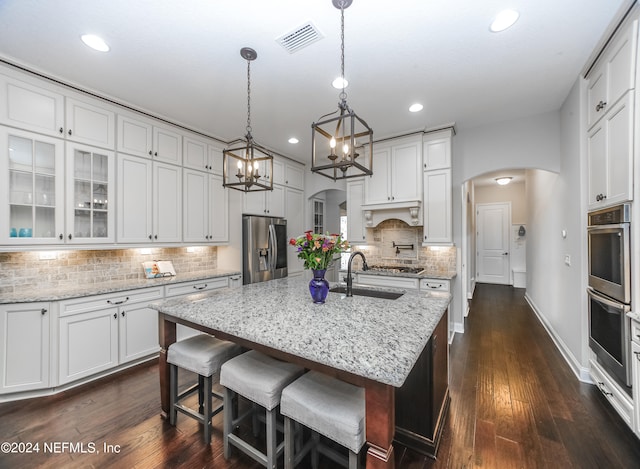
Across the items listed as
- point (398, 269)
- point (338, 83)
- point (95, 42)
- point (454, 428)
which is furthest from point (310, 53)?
point (454, 428)

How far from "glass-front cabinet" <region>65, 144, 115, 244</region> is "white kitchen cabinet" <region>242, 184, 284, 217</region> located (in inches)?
67.1

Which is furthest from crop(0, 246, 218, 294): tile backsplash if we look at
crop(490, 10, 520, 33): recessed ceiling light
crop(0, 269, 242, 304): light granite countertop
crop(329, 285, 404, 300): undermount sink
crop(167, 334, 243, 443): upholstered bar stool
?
crop(490, 10, 520, 33): recessed ceiling light

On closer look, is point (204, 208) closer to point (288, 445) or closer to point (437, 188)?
point (288, 445)

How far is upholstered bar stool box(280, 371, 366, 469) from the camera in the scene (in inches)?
48.4

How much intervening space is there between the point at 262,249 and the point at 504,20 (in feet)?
12.3

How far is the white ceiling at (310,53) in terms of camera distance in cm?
182

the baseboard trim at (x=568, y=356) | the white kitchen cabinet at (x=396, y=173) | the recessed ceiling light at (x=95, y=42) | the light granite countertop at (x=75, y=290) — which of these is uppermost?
the recessed ceiling light at (x=95, y=42)

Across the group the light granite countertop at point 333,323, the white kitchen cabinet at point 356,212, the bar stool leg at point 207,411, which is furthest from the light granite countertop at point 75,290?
the white kitchen cabinet at point 356,212

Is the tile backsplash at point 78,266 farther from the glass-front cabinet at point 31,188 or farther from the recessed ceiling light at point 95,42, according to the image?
the recessed ceiling light at point 95,42

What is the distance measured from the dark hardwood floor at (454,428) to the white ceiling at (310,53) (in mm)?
2897

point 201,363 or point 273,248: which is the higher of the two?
point 273,248

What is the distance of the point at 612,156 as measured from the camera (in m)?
2.12

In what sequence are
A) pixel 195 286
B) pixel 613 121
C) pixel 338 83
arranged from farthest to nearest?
1. pixel 195 286
2. pixel 338 83
3. pixel 613 121

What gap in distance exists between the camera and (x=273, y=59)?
2.31 m
